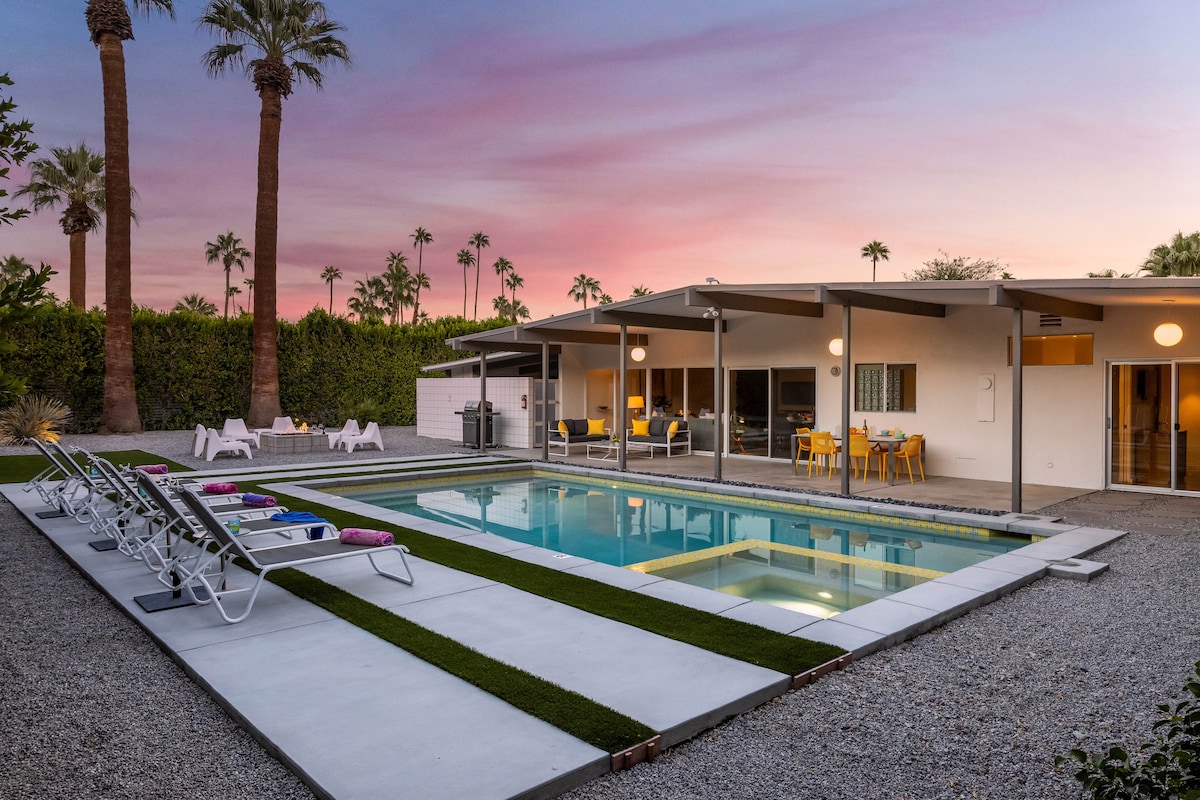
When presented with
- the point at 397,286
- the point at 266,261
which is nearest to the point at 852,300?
the point at 266,261

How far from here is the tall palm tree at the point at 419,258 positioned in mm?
56000

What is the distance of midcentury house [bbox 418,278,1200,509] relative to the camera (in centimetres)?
1002

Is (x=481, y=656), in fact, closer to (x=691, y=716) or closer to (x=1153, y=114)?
(x=691, y=716)

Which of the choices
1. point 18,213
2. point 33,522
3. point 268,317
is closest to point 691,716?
point 18,213

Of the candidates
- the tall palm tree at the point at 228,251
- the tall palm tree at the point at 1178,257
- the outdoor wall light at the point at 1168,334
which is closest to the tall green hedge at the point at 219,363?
the outdoor wall light at the point at 1168,334

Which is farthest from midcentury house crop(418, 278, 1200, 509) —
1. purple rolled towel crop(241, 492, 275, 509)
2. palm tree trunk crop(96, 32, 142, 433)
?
palm tree trunk crop(96, 32, 142, 433)

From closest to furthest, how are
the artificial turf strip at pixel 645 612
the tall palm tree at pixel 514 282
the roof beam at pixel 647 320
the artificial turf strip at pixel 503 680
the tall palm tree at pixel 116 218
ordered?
1. the artificial turf strip at pixel 503 680
2. the artificial turf strip at pixel 645 612
3. the roof beam at pixel 647 320
4. the tall palm tree at pixel 116 218
5. the tall palm tree at pixel 514 282

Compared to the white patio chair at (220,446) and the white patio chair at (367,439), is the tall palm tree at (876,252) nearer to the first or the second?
the white patio chair at (367,439)

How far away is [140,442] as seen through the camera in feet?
58.6

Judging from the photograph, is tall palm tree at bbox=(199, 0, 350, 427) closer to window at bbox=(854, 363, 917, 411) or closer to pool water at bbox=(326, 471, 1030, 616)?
pool water at bbox=(326, 471, 1030, 616)

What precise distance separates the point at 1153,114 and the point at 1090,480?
29.5ft

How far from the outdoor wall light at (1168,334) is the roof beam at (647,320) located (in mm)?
6642

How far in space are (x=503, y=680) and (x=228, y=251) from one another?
6088cm

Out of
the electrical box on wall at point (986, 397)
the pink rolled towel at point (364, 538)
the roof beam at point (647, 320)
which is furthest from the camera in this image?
the roof beam at point (647, 320)
